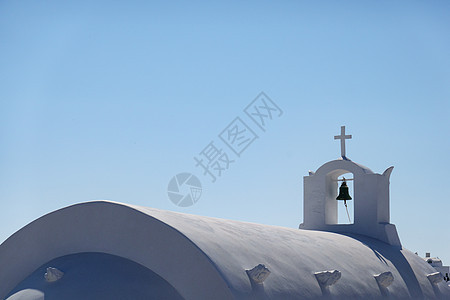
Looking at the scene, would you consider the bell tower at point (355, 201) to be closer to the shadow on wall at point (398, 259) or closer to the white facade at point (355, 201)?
the white facade at point (355, 201)

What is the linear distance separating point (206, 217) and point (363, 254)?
4.25 meters

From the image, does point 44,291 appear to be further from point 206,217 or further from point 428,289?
point 428,289

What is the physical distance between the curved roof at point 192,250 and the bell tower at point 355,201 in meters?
3.20

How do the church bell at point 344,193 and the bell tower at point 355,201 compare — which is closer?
the bell tower at point 355,201

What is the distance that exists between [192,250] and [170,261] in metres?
0.37

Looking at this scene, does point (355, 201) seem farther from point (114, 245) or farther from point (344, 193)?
point (114, 245)

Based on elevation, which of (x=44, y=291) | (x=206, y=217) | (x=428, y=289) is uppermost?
(x=206, y=217)

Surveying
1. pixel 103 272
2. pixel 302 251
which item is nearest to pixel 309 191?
pixel 302 251

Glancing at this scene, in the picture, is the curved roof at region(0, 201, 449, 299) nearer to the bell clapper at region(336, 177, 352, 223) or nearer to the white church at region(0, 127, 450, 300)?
the white church at region(0, 127, 450, 300)

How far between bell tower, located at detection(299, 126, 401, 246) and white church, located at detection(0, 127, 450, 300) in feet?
8.43

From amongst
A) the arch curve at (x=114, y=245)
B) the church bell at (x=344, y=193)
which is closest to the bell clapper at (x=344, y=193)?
the church bell at (x=344, y=193)

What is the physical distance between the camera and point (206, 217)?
1180 cm

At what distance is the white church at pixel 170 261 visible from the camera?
31.8ft

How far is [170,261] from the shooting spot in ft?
32.2
